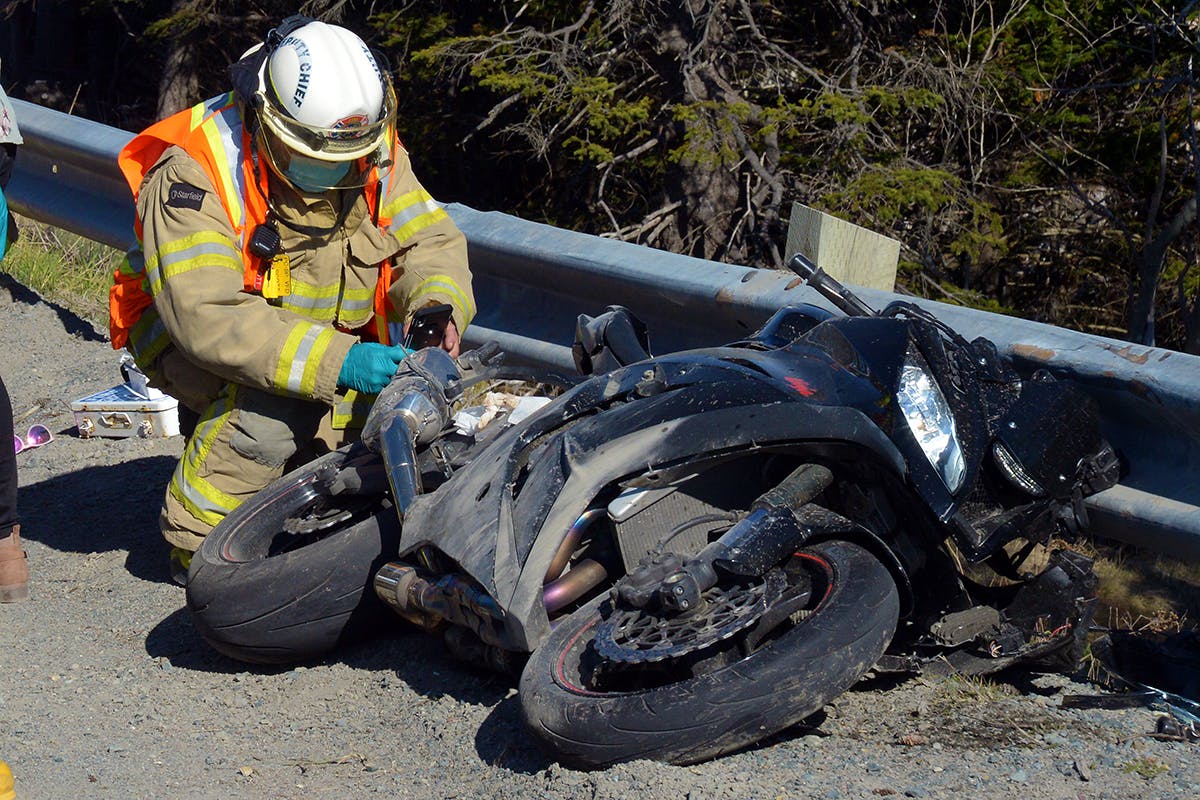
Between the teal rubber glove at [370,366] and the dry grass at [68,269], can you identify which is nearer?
the teal rubber glove at [370,366]

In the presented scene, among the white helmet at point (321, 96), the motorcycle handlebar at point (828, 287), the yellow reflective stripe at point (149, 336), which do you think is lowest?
the yellow reflective stripe at point (149, 336)

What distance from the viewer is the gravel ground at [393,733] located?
2887 millimetres

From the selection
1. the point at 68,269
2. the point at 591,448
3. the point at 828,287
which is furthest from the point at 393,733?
the point at 68,269

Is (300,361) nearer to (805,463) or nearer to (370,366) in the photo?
(370,366)

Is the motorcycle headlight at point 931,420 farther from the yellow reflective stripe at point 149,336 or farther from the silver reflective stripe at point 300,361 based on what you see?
the yellow reflective stripe at point 149,336

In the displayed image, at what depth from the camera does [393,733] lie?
133 inches

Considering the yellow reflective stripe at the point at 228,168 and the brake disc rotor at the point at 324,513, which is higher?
the yellow reflective stripe at the point at 228,168

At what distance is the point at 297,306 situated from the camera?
4.64m

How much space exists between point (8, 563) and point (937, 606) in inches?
115

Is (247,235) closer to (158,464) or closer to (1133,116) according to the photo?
(158,464)

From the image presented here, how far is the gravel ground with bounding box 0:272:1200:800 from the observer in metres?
2.89

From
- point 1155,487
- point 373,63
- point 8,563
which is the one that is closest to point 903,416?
point 1155,487

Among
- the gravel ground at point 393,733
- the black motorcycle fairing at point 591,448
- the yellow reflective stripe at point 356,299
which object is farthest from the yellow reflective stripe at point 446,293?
the black motorcycle fairing at point 591,448

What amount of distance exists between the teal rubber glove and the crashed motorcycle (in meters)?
0.30
